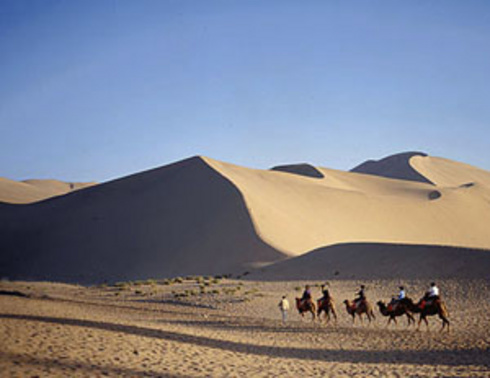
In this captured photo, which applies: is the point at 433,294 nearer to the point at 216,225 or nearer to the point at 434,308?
the point at 434,308

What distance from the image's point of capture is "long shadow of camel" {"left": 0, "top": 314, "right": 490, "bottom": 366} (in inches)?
486

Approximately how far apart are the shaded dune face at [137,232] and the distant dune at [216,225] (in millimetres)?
126

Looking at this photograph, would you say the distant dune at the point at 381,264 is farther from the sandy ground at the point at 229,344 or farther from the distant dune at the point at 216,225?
the sandy ground at the point at 229,344

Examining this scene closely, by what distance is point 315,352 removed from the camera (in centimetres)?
1370

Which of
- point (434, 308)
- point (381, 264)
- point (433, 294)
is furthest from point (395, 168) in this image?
point (434, 308)

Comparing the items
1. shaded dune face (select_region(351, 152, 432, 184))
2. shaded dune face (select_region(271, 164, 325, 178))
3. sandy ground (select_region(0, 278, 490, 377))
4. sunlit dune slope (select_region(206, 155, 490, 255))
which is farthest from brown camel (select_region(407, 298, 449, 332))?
shaded dune face (select_region(351, 152, 432, 184))

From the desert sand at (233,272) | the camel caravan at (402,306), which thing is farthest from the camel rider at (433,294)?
the desert sand at (233,272)

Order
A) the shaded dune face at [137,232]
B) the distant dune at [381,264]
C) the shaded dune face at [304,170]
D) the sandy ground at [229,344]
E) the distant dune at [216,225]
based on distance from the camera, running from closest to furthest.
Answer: the sandy ground at [229,344] < the distant dune at [381,264] < the distant dune at [216,225] < the shaded dune face at [137,232] < the shaded dune face at [304,170]

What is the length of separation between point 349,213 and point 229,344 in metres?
49.9

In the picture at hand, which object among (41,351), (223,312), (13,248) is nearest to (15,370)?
(41,351)

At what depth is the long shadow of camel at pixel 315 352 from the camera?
12.3m

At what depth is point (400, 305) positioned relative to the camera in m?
17.5

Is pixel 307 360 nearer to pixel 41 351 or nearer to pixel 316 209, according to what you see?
pixel 41 351

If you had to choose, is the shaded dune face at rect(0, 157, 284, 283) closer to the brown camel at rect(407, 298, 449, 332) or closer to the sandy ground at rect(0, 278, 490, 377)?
the sandy ground at rect(0, 278, 490, 377)
